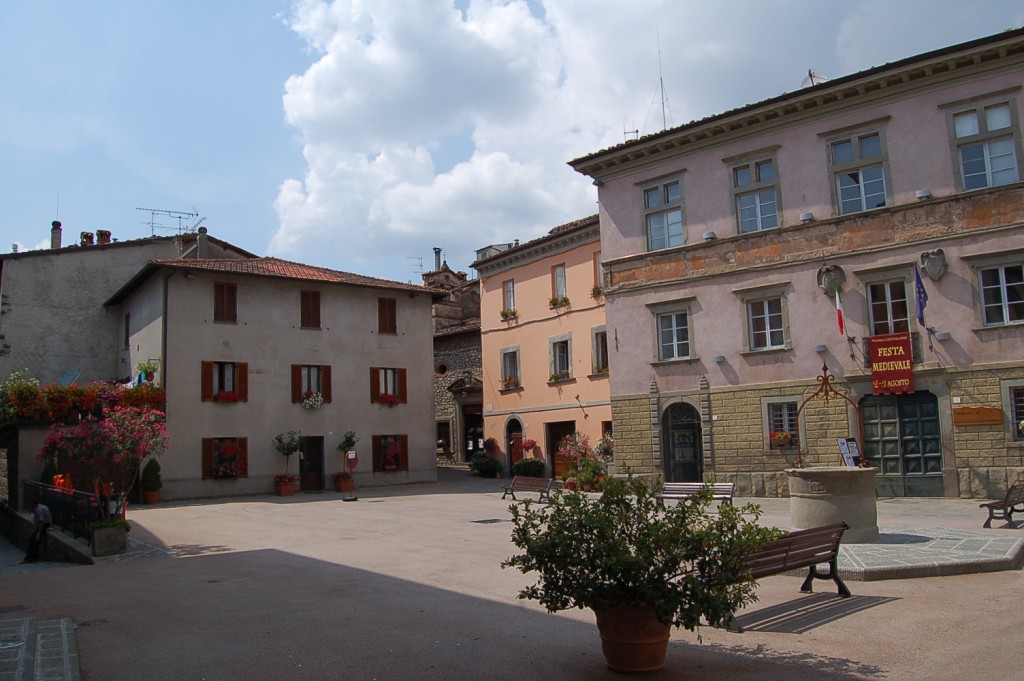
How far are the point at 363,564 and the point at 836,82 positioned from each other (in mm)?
16929

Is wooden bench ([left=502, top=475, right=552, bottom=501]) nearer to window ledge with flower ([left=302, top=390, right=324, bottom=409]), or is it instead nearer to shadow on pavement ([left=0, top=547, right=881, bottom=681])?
window ledge with flower ([left=302, top=390, right=324, bottom=409])

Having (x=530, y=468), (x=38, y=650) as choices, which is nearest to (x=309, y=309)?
(x=530, y=468)

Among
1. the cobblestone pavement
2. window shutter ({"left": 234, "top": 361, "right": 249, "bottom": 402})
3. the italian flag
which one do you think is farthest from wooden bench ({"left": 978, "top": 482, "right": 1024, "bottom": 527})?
window shutter ({"left": 234, "top": 361, "right": 249, "bottom": 402})

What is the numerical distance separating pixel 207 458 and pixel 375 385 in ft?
22.7

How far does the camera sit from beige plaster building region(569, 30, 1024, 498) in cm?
1930

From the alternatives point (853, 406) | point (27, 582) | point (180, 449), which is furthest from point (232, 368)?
point (853, 406)

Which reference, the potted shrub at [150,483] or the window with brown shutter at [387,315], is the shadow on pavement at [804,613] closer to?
the potted shrub at [150,483]

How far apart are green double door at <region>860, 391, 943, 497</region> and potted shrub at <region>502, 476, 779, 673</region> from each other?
16.0 m

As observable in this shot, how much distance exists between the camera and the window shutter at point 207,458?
89.4ft

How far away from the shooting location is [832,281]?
2122 centimetres

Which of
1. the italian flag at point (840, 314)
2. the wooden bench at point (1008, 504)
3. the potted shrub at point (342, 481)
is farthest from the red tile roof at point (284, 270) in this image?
the wooden bench at point (1008, 504)

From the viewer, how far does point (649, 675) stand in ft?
19.6

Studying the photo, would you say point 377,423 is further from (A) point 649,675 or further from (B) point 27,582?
(A) point 649,675

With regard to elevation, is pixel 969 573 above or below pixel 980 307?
below
